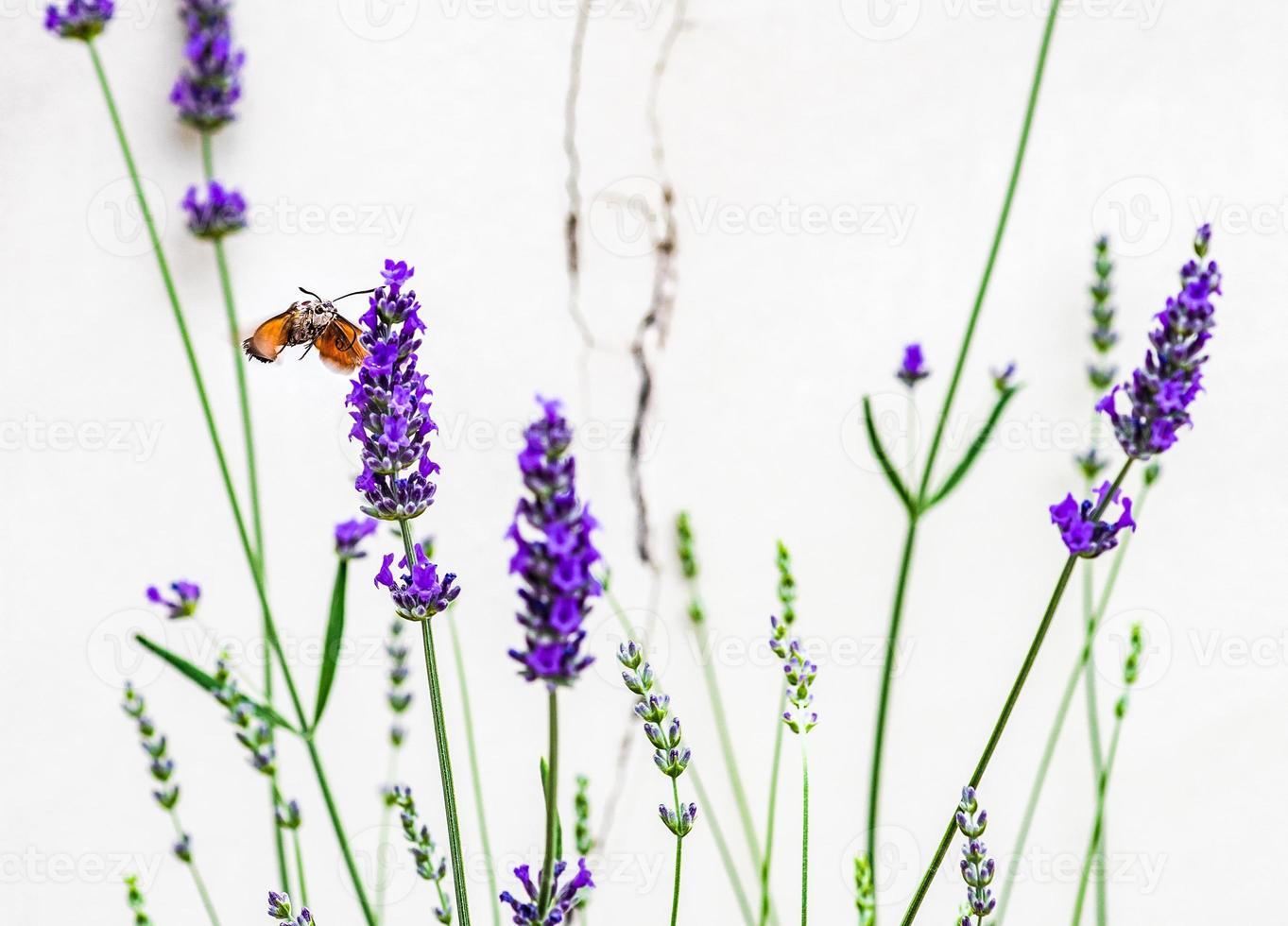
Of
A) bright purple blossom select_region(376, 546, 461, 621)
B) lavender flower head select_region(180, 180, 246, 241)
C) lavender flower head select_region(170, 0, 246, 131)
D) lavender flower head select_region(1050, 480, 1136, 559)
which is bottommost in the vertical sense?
bright purple blossom select_region(376, 546, 461, 621)

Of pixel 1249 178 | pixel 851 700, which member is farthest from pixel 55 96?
pixel 1249 178

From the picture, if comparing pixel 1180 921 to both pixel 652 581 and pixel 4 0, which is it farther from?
pixel 4 0

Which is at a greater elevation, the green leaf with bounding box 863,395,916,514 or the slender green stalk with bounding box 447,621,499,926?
the green leaf with bounding box 863,395,916,514

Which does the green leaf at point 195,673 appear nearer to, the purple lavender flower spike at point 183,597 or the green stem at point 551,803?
the purple lavender flower spike at point 183,597

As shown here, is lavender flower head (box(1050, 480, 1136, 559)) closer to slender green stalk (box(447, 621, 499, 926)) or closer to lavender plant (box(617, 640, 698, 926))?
lavender plant (box(617, 640, 698, 926))

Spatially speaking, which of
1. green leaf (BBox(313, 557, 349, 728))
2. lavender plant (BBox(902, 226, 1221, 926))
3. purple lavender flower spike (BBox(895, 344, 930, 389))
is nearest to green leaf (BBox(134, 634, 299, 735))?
green leaf (BBox(313, 557, 349, 728))

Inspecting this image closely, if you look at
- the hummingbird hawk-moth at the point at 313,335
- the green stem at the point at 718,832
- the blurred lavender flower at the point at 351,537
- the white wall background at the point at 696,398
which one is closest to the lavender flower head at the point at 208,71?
the white wall background at the point at 696,398
